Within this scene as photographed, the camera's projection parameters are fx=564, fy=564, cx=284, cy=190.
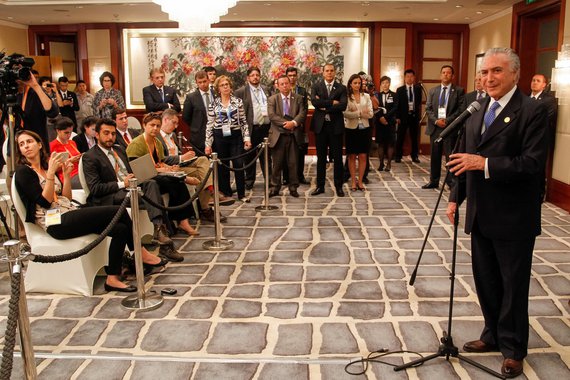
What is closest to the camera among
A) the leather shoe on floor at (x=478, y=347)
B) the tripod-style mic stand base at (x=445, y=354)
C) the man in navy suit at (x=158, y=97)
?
the tripod-style mic stand base at (x=445, y=354)

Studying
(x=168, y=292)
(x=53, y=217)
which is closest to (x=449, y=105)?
(x=168, y=292)

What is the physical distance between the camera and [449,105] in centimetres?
802

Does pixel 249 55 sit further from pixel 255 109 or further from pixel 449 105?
pixel 449 105

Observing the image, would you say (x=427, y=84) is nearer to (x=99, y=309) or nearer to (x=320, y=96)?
(x=320, y=96)

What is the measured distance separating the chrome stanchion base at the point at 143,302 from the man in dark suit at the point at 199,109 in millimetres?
3540

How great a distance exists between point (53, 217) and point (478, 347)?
293cm

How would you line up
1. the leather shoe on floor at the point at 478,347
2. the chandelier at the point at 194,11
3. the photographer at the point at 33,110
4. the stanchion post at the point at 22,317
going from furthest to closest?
the chandelier at the point at 194,11
the photographer at the point at 33,110
the leather shoe on floor at the point at 478,347
the stanchion post at the point at 22,317

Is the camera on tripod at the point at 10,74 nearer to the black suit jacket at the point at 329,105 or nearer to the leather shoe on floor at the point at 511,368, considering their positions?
the black suit jacket at the point at 329,105

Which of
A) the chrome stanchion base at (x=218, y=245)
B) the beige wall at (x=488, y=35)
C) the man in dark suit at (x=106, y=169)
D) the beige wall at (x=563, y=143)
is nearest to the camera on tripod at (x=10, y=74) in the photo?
the man in dark suit at (x=106, y=169)

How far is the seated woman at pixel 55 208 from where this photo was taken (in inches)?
156

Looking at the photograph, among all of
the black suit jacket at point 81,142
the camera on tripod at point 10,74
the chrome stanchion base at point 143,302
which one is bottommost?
the chrome stanchion base at point 143,302

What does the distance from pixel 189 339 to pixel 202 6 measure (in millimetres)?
3679

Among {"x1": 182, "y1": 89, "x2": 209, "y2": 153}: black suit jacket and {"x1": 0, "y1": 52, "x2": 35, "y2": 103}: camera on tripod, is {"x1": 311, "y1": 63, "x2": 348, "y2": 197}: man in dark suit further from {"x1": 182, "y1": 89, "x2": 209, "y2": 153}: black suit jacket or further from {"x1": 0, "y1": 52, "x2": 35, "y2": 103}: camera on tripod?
{"x1": 0, "y1": 52, "x2": 35, "y2": 103}: camera on tripod

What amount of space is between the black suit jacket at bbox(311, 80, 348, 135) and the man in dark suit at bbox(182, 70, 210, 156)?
56.2 inches
